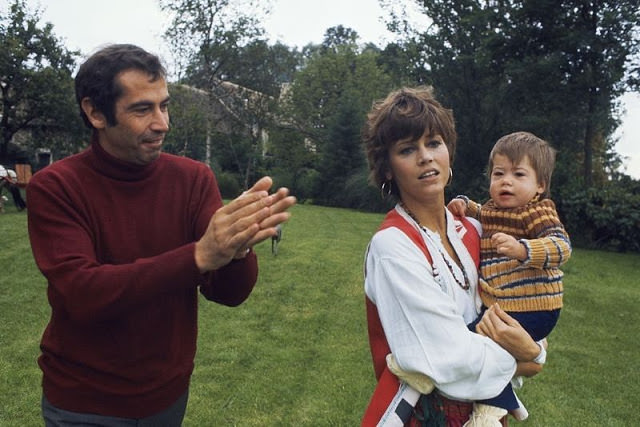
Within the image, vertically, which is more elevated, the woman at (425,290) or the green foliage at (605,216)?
the woman at (425,290)

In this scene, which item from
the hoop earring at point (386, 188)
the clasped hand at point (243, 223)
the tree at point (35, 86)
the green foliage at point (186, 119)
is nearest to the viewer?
the clasped hand at point (243, 223)

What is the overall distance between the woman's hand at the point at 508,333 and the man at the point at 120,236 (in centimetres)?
83

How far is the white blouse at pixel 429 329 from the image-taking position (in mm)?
1702

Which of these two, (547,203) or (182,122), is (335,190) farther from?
(547,203)

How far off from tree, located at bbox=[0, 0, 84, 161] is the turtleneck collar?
22564 mm

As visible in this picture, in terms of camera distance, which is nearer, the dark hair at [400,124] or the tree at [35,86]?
the dark hair at [400,124]

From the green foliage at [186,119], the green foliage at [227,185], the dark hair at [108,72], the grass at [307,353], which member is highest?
the dark hair at [108,72]

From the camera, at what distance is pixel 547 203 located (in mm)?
2246

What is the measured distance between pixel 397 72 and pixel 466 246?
25.8 m

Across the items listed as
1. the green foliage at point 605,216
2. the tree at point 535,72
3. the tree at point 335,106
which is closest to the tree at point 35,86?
the tree at point 335,106

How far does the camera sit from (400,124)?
1978 mm

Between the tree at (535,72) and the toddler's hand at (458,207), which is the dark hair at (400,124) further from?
the tree at (535,72)

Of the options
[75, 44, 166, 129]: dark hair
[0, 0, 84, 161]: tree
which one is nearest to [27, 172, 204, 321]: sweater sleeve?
[75, 44, 166, 129]: dark hair

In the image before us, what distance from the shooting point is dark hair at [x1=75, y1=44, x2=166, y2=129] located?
200 centimetres
